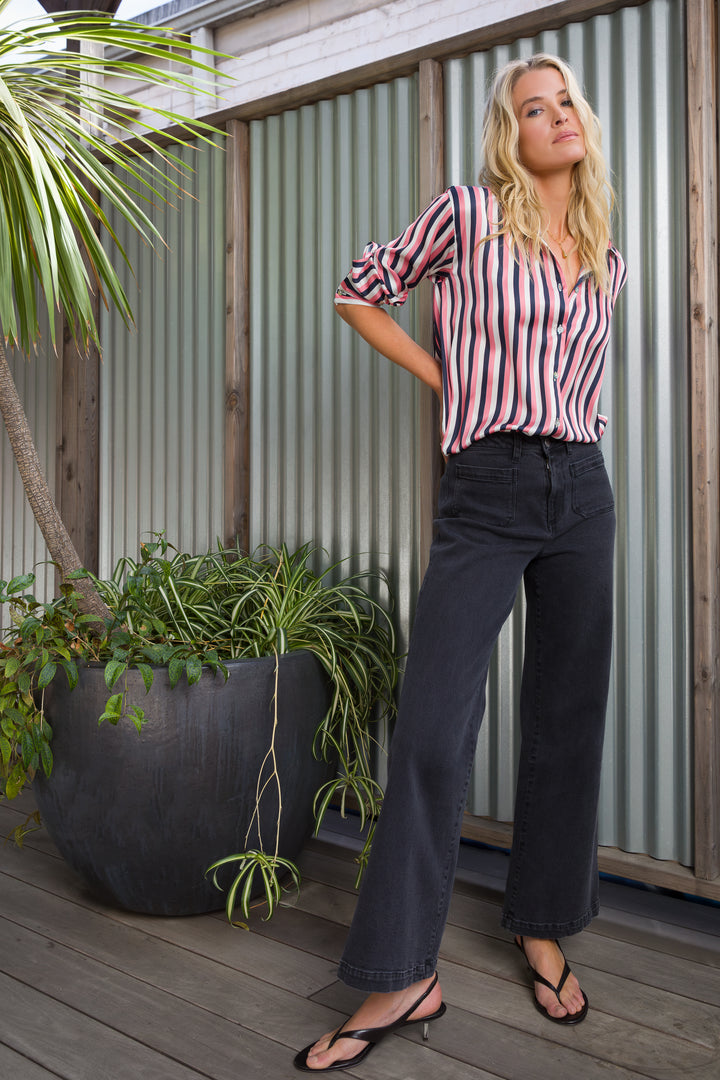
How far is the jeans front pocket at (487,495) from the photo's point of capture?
60.1 inches

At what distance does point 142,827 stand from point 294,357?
1.39 metres

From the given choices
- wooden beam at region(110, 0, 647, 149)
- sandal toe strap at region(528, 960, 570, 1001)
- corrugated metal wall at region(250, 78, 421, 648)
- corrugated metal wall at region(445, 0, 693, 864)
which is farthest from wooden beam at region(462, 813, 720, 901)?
wooden beam at region(110, 0, 647, 149)

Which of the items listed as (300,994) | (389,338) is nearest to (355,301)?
(389,338)

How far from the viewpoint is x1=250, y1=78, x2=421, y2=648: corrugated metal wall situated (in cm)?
240

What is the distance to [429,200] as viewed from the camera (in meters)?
2.29

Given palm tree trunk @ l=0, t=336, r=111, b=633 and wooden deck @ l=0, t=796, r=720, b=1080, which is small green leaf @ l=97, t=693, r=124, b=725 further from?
wooden deck @ l=0, t=796, r=720, b=1080

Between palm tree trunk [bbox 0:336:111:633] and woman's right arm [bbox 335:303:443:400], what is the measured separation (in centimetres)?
86

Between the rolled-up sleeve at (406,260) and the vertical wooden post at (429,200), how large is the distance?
0.68 metres

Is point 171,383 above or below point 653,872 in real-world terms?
above

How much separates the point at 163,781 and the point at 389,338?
979 millimetres

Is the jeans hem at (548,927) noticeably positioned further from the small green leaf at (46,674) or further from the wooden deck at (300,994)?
the small green leaf at (46,674)

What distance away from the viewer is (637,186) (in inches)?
80.3

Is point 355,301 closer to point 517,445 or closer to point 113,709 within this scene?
point 517,445

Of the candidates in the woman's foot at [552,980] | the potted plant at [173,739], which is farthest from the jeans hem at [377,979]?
the potted plant at [173,739]
